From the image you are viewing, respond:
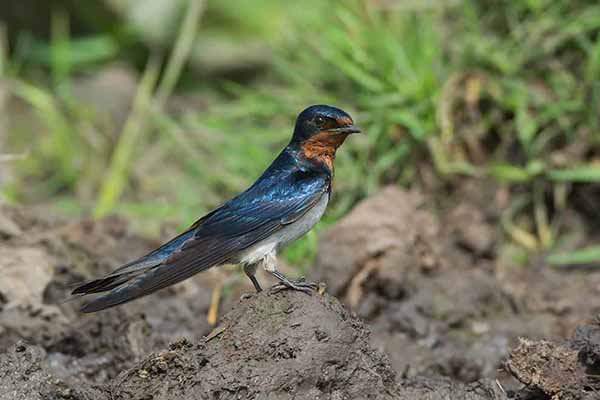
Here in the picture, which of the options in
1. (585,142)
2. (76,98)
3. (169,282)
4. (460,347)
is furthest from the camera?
(76,98)

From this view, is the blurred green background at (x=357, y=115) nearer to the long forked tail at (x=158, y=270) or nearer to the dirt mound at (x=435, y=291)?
the dirt mound at (x=435, y=291)

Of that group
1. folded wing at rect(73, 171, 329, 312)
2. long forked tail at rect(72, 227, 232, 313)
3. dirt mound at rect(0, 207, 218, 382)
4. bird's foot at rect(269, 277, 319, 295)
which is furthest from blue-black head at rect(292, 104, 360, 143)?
dirt mound at rect(0, 207, 218, 382)

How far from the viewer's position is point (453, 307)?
4652 millimetres

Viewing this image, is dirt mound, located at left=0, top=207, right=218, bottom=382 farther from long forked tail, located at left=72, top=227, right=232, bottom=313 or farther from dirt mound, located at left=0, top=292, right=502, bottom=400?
dirt mound, located at left=0, top=292, right=502, bottom=400

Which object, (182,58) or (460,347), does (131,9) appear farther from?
(460,347)

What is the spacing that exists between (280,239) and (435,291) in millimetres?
1173

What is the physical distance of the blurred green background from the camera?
5551 mm

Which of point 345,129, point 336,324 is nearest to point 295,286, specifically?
point 336,324

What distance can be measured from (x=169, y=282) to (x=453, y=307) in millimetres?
1607

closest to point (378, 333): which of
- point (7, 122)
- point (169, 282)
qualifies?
point (169, 282)

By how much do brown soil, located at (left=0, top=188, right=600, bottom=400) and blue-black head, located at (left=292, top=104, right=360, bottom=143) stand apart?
0.88 m

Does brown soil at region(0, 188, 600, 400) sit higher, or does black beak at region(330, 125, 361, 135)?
black beak at region(330, 125, 361, 135)

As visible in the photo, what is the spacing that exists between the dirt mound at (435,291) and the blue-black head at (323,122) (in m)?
0.93

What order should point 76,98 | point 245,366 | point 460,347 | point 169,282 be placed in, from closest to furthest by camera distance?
1. point 245,366
2. point 169,282
3. point 460,347
4. point 76,98
